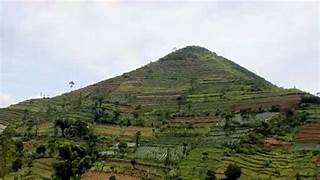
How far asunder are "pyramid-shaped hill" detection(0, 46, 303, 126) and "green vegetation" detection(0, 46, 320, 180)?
0.19 m

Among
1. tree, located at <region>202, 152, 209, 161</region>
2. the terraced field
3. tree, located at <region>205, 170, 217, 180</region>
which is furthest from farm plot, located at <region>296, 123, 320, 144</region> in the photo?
the terraced field

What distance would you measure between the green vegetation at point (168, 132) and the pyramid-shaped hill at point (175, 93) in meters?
0.19

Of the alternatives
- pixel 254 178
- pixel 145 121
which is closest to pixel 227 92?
pixel 145 121

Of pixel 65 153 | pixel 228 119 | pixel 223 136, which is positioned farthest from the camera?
pixel 228 119

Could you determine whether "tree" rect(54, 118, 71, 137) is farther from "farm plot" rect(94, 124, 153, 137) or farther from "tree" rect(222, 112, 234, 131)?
"tree" rect(222, 112, 234, 131)

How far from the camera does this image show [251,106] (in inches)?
3369

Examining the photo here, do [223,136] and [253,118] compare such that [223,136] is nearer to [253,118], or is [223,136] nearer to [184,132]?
[184,132]

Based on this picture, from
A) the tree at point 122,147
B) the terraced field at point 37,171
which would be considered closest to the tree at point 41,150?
the terraced field at point 37,171

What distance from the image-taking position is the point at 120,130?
82.4 metres

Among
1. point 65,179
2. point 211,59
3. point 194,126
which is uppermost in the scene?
point 211,59

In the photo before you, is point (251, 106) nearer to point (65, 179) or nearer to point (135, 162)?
point (135, 162)

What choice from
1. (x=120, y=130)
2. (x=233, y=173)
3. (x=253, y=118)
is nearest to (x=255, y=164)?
(x=233, y=173)

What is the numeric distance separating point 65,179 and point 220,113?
31.9 metres

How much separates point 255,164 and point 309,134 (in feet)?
38.0
